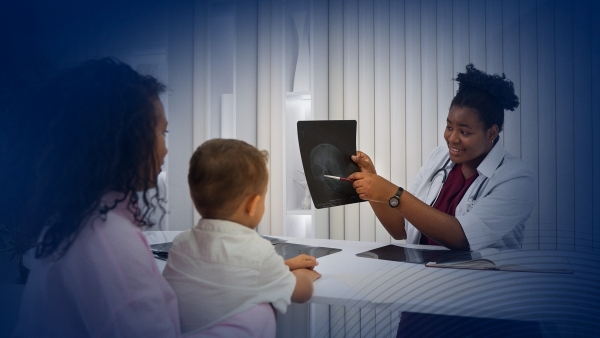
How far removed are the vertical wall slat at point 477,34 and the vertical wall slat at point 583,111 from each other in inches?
5.4

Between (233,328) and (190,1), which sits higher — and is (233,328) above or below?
below

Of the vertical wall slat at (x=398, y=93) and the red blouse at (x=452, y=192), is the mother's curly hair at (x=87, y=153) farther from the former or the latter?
the red blouse at (x=452, y=192)

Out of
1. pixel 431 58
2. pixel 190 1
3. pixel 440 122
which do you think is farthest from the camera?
pixel 440 122

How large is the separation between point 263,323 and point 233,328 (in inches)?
1.9

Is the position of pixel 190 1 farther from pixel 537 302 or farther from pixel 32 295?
pixel 537 302

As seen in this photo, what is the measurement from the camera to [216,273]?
63cm

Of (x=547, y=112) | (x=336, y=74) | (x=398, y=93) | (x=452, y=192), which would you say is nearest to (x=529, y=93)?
(x=547, y=112)

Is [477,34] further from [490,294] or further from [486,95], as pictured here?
[490,294]

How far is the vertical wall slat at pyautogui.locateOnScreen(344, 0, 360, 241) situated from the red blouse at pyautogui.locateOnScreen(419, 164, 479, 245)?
415 mm

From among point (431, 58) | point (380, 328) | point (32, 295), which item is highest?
point (431, 58)

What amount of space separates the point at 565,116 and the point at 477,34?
0.20 m

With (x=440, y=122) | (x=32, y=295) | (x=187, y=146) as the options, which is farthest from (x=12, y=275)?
(x=440, y=122)

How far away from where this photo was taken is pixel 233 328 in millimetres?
628

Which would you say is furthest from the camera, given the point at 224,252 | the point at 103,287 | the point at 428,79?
the point at 428,79
